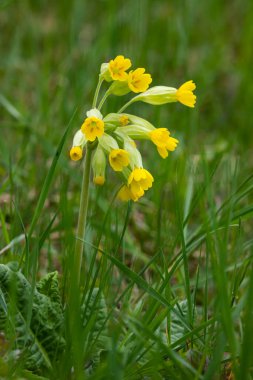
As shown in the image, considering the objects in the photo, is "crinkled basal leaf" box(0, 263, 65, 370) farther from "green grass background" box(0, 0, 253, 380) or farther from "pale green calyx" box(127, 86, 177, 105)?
"pale green calyx" box(127, 86, 177, 105)

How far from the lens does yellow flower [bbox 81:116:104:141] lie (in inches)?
73.4

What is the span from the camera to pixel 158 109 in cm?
342

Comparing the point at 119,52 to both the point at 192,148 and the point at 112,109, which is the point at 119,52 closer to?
the point at 192,148

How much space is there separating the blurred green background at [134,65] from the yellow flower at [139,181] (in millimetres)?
766

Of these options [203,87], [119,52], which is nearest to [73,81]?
[119,52]

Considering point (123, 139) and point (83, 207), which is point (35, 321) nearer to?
point (83, 207)

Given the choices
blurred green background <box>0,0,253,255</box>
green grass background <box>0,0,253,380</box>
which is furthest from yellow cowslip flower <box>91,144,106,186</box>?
blurred green background <box>0,0,253,255</box>

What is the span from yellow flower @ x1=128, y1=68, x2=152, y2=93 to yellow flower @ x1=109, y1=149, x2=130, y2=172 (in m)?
0.19

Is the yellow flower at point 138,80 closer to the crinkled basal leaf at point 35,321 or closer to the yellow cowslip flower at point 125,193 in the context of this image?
the yellow cowslip flower at point 125,193

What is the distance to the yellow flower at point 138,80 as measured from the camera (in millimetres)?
1974

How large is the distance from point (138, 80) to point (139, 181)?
288mm

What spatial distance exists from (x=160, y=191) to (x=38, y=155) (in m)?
0.78

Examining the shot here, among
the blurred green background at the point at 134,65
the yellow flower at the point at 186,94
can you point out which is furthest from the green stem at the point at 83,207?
the blurred green background at the point at 134,65

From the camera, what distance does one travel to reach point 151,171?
3312 millimetres
